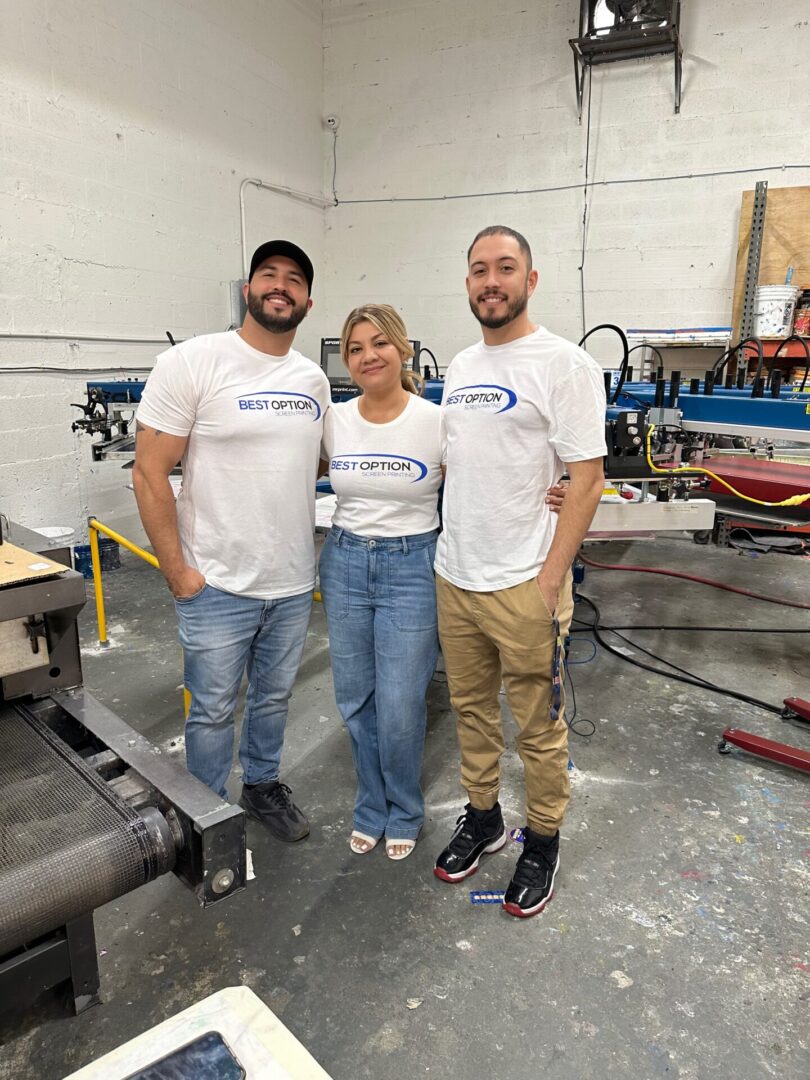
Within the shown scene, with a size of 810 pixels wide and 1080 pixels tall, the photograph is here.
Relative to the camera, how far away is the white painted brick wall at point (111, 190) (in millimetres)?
3709

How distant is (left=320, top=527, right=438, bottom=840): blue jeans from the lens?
161cm

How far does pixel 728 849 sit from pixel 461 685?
916mm

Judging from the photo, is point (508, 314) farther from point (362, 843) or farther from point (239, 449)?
point (362, 843)

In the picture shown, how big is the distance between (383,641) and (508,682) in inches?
12.3

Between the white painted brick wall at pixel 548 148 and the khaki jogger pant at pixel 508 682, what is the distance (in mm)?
4484

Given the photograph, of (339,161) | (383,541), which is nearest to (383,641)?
(383,541)

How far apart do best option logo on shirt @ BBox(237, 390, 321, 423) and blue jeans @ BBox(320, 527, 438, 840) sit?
298 mm

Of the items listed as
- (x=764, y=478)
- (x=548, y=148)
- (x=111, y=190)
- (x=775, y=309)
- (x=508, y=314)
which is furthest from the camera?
(x=548, y=148)

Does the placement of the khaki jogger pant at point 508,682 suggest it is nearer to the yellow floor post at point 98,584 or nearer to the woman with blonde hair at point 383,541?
the woman with blonde hair at point 383,541

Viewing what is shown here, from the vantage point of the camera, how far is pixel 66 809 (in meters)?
0.84

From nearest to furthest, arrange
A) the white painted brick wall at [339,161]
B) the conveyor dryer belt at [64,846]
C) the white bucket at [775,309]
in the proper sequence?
the conveyor dryer belt at [64,846], the white painted brick wall at [339,161], the white bucket at [775,309]

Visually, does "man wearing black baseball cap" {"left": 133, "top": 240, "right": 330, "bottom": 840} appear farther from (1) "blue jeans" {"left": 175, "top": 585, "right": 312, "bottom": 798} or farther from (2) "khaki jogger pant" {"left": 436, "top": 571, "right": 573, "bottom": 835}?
(2) "khaki jogger pant" {"left": 436, "top": 571, "right": 573, "bottom": 835}

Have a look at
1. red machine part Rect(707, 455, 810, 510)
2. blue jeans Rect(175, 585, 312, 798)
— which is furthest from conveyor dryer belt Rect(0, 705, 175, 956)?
red machine part Rect(707, 455, 810, 510)

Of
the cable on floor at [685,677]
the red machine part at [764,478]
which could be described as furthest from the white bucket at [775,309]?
the cable on floor at [685,677]
